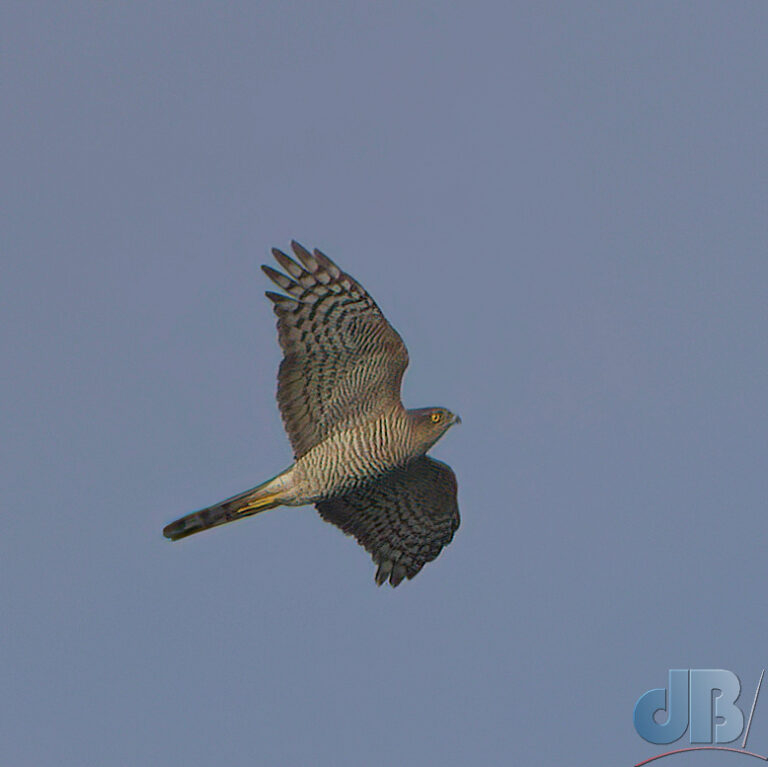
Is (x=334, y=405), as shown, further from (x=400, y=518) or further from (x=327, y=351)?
(x=400, y=518)

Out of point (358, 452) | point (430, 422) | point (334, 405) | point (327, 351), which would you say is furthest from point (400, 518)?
point (327, 351)

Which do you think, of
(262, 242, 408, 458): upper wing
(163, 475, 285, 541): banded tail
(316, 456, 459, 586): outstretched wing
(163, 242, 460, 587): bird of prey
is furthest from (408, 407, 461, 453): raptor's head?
(163, 475, 285, 541): banded tail

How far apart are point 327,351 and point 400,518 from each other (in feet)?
10.3

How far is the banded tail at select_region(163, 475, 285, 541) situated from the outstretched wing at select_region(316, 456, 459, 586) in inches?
47.8

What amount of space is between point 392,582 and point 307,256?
16.1ft

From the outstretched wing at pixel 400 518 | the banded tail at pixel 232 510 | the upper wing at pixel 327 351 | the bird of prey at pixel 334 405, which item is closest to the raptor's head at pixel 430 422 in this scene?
the bird of prey at pixel 334 405

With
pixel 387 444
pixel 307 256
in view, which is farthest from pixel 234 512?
pixel 307 256

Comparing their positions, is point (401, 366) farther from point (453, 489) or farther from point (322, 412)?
point (453, 489)

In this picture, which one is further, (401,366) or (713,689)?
(713,689)

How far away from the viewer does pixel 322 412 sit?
19281 mm

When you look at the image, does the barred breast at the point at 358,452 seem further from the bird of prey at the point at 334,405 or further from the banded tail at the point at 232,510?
the banded tail at the point at 232,510

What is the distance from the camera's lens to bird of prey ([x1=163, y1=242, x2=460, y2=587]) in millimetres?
18656

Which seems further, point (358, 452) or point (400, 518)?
point (400, 518)

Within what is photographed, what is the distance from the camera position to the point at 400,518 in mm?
21031
